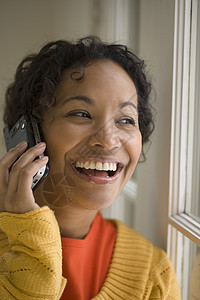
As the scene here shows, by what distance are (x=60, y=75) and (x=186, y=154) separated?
416 millimetres

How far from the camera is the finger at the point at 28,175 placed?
81 cm

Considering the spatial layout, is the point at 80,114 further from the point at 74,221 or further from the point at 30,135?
Answer: the point at 74,221

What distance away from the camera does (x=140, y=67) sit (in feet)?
3.45

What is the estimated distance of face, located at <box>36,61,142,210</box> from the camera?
86 cm

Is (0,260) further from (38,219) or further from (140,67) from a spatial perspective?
(140,67)

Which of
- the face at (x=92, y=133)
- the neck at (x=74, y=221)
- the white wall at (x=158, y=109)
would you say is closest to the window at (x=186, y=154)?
the white wall at (x=158, y=109)

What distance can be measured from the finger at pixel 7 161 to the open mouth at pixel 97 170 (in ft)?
0.47

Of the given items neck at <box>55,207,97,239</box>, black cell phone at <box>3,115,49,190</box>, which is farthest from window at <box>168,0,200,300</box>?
black cell phone at <box>3,115,49,190</box>

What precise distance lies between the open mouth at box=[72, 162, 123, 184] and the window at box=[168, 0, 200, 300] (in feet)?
0.57

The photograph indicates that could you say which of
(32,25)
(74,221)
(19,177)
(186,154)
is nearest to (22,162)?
(19,177)

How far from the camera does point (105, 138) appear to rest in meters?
0.85

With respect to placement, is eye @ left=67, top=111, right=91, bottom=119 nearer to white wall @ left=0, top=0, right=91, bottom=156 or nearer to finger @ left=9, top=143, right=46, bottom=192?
finger @ left=9, top=143, right=46, bottom=192

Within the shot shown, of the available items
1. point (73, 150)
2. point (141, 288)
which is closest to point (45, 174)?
point (73, 150)

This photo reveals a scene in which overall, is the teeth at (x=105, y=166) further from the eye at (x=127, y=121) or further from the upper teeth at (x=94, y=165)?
the eye at (x=127, y=121)
